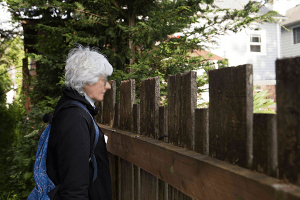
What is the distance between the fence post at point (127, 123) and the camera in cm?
225

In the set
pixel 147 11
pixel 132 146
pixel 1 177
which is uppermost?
Result: pixel 147 11

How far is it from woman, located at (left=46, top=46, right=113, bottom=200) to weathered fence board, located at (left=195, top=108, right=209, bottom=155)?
58 centimetres

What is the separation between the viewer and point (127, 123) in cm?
236

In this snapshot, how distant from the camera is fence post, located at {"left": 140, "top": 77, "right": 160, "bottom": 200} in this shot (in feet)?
6.10

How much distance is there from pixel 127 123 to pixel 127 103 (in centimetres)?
18

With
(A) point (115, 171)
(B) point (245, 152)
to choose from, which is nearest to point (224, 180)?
(B) point (245, 152)

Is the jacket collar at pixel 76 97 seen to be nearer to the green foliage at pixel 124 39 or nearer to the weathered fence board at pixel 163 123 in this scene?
the weathered fence board at pixel 163 123

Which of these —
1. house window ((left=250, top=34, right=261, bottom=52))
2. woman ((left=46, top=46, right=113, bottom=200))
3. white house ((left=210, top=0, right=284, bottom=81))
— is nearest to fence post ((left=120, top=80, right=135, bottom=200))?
woman ((left=46, top=46, right=113, bottom=200))

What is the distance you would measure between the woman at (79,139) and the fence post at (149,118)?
290 millimetres

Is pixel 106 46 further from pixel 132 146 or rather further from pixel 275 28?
pixel 275 28

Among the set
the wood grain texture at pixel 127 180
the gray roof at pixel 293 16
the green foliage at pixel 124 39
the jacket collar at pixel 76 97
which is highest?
the gray roof at pixel 293 16

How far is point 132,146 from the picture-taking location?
82.9 inches

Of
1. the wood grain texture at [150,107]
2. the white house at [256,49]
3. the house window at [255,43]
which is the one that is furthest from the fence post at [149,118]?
the house window at [255,43]

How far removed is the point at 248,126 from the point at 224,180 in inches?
9.4
